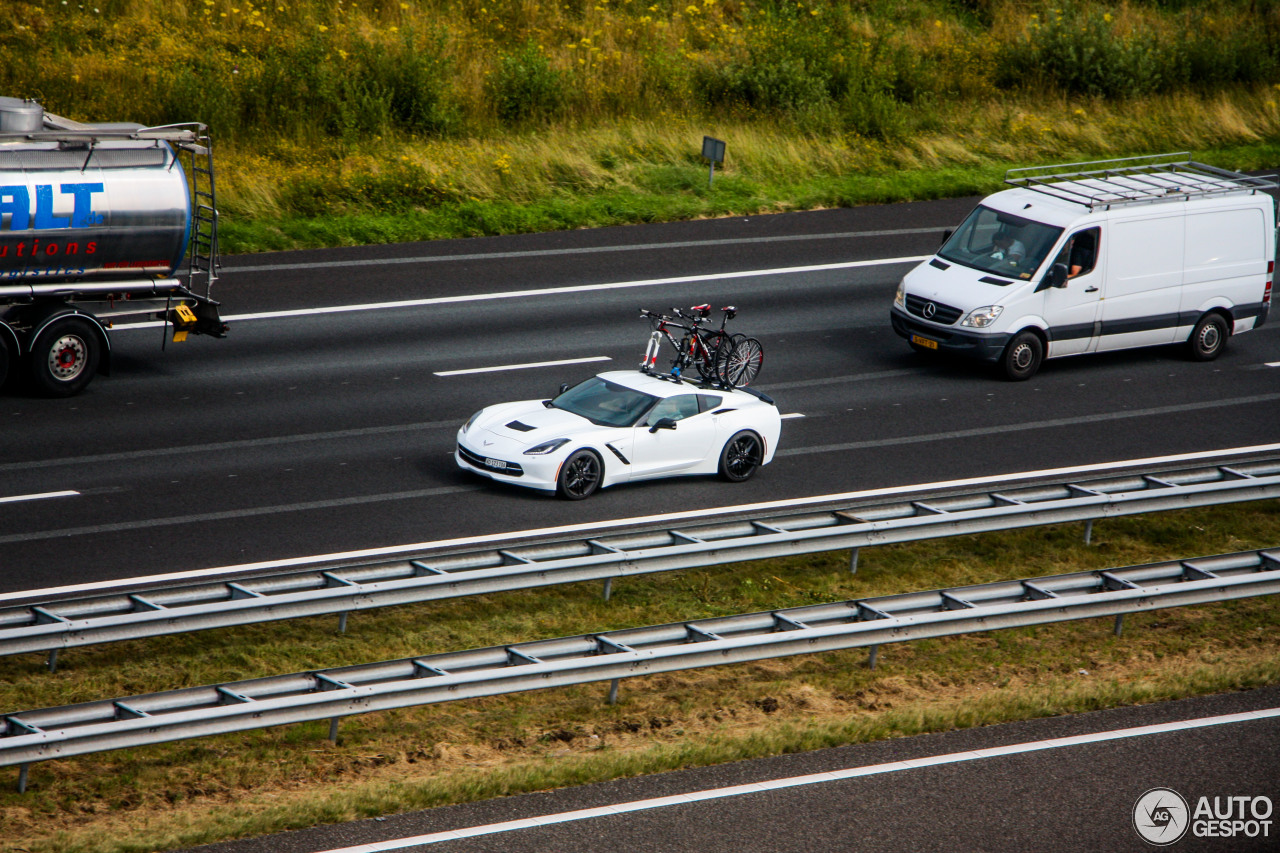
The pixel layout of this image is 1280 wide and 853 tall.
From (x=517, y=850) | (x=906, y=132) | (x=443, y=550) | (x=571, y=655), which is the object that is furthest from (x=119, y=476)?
(x=906, y=132)

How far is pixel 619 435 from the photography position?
52.0ft

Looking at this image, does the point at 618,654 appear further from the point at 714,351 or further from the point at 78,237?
the point at 78,237

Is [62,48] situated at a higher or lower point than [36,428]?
higher

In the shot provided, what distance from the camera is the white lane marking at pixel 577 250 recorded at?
23.8m

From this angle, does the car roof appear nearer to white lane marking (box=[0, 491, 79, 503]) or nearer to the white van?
the white van

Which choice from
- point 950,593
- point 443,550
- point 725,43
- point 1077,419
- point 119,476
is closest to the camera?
point 950,593

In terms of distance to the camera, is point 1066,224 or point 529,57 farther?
point 529,57

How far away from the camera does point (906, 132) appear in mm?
31594

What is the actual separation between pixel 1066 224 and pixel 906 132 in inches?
462

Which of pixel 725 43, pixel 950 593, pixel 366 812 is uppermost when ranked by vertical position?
pixel 725 43

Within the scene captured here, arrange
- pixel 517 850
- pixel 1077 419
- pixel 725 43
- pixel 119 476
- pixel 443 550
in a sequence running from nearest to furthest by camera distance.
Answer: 1. pixel 517 850
2. pixel 443 550
3. pixel 119 476
4. pixel 1077 419
5. pixel 725 43

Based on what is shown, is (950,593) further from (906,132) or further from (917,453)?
(906,132)

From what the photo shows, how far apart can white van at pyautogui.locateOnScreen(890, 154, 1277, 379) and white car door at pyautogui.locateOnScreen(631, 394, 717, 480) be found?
17.1ft

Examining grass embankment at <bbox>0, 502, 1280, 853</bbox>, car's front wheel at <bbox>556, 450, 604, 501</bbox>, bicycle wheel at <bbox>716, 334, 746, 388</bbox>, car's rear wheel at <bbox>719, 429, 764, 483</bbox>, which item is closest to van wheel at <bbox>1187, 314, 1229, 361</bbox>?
bicycle wheel at <bbox>716, 334, 746, 388</bbox>
